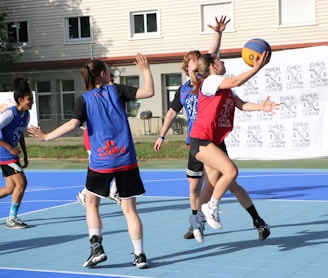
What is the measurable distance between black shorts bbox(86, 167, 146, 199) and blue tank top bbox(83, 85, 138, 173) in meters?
0.06

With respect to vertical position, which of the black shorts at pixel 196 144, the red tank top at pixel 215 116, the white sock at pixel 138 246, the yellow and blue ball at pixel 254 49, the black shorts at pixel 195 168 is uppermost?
the yellow and blue ball at pixel 254 49

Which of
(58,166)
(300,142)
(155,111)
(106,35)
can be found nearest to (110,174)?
(300,142)

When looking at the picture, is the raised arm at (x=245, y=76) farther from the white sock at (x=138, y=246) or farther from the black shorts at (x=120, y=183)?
the white sock at (x=138, y=246)

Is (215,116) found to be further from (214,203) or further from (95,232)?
(95,232)

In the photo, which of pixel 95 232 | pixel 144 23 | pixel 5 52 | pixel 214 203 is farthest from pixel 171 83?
pixel 95 232

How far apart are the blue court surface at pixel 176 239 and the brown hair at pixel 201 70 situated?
6.22 ft

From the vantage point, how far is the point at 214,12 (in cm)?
3447

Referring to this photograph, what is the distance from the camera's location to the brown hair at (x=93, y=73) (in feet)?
25.5

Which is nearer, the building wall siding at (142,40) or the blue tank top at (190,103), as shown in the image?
the blue tank top at (190,103)

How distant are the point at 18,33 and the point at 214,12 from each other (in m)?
10.6

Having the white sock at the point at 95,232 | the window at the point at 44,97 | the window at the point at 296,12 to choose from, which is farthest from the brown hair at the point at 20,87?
the window at the point at 44,97

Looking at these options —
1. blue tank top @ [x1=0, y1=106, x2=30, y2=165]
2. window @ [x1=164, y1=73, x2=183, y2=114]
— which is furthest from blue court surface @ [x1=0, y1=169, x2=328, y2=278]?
window @ [x1=164, y1=73, x2=183, y2=114]

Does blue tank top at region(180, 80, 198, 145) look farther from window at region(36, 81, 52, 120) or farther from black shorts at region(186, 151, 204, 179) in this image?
window at region(36, 81, 52, 120)

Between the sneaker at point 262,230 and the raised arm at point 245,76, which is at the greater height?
the raised arm at point 245,76
